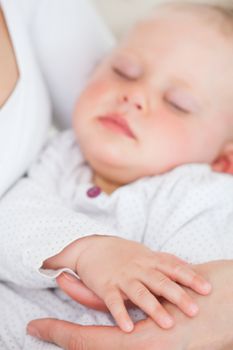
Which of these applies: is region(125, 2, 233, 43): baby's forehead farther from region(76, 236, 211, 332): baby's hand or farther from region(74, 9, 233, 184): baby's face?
region(76, 236, 211, 332): baby's hand

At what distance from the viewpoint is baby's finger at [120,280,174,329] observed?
81 centimetres

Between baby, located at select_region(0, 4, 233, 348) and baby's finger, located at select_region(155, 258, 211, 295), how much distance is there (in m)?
0.01

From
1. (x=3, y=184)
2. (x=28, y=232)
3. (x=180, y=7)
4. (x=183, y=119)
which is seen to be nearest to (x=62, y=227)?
(x=28, y=232)

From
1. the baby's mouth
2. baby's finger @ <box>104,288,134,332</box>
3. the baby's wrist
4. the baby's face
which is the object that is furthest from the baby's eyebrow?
baby's finger @ <box>104,288,134,332</box>

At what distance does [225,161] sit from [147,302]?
2.00 ft

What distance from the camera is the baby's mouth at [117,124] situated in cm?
118

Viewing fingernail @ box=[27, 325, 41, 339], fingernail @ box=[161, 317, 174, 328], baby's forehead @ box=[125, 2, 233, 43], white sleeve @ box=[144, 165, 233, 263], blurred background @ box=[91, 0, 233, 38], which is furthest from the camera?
blurred background @ box=[91, 0, 233, 38]

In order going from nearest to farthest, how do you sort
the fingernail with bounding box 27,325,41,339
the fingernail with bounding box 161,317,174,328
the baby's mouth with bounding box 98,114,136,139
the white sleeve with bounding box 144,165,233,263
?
the fingernail with bounding box 161,317,174,328, the fingernail with bounding box 27,325,41,339, the white sleeve with bounding box 144,165,233,263, the baby's mouth with bounding box 98,114,136,139

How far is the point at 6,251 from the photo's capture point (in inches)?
39.1

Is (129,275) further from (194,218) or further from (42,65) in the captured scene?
(42,65)

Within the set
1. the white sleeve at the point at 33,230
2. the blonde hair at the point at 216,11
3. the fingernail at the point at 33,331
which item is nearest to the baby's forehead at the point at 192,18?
the blonde hair at the point at 216,11

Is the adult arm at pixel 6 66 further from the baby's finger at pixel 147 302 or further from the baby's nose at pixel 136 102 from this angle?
the baby's finger at pixel 147 302

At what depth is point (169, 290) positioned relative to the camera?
833 mm

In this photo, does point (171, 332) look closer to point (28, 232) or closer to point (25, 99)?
point (28, 232)
